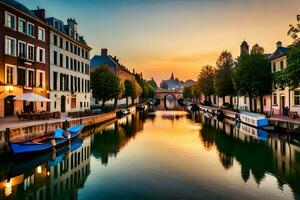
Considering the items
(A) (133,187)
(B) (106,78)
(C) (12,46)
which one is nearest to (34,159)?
(A) (133,187)

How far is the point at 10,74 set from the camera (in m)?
32.8

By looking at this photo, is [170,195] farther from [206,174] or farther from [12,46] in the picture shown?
[12,46]

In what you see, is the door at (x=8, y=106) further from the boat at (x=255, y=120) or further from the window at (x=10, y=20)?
the boat at (x=255, y=120)

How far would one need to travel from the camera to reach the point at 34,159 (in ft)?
68.5

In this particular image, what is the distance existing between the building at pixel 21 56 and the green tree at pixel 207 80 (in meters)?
52.0

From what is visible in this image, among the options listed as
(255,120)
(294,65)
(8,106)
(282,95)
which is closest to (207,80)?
(282,95)

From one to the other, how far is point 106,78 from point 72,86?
7568mm

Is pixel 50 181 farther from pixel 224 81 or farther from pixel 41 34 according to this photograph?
pixel 224 81

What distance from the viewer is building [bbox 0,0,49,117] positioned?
31.8 meters

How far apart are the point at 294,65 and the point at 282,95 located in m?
18.1

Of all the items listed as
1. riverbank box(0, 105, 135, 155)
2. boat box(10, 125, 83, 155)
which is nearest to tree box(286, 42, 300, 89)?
boat box(10, 125, 83, 155)

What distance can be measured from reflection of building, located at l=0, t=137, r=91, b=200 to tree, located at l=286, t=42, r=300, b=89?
21.3m

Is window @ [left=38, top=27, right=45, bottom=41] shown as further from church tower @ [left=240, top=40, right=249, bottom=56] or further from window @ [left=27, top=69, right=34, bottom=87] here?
church tower @ [left=240, top=40, right=249, bottom=56]

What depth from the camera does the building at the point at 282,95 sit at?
132ft
